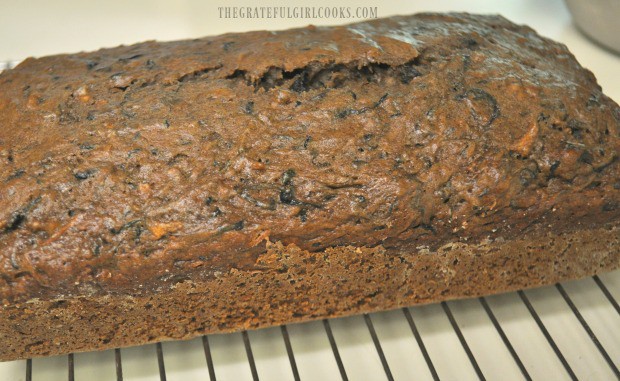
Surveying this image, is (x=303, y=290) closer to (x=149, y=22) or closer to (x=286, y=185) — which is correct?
(x=286, y=185)

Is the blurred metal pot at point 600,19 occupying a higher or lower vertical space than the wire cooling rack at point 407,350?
higher

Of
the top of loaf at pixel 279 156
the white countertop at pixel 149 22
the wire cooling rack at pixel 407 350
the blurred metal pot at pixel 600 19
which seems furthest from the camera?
the white countertop at pixel 149 22

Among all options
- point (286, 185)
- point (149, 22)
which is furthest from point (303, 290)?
point (149, 22)

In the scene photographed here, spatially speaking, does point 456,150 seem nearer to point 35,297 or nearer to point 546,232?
point 546,232

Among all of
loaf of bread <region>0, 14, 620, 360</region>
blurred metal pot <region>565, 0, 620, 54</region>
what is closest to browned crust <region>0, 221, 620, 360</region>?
loaf of bread <region>0, 14, 620, 360</region>

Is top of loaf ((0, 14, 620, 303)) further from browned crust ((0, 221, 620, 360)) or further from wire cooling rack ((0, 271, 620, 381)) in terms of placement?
wire cooling rack ((0, 271, 620, 381))

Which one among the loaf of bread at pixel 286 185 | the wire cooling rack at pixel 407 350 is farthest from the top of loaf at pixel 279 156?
the wire cooling rack at pixel 407 350

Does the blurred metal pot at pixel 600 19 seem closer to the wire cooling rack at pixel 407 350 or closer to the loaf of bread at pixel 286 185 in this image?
the loaf of bread at pixel 286 185
